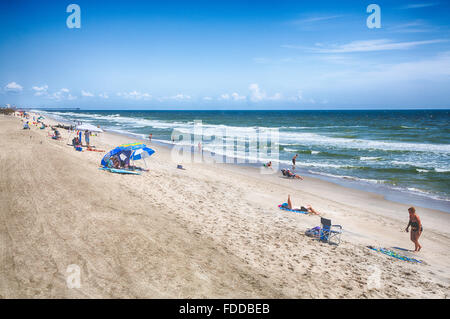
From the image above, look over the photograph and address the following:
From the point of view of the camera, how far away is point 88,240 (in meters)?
6.43

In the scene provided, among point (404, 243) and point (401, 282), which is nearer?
point (401, 282)

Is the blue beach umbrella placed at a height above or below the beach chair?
above

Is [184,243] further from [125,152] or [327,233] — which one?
[125,152]

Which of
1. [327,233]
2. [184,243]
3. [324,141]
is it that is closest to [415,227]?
[327,233]

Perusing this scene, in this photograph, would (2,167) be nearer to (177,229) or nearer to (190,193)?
(190,193)

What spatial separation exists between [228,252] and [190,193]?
5.31 meters

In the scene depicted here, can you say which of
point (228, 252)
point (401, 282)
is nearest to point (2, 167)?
point (228, 252)
